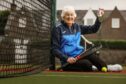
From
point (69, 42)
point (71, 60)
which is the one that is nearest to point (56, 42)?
point (69, 42)

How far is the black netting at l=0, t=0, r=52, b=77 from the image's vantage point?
20.5 feet

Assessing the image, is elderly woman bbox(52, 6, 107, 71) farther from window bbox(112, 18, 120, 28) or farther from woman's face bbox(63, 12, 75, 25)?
window bbox(112, 18, 120, 28)

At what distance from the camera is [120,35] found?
48.6 metres

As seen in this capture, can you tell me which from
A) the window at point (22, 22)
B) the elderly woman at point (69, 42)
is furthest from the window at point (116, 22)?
the window at point (22, 22)

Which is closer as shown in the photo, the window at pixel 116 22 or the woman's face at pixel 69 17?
the woman's face at pixel 69 17

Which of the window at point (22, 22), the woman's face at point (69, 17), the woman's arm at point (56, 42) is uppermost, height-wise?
the woman's face at point (69, 17)

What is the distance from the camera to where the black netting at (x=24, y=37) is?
6.24m

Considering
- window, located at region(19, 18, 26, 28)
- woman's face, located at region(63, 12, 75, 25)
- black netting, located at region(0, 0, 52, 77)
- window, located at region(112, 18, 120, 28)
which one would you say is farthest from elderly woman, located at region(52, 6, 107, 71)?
window, located at region(112, 18, 120, 28)

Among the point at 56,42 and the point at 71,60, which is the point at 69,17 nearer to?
the point at 56,42

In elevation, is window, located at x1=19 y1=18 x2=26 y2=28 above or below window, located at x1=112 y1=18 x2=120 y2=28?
below

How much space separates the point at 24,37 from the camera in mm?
6664

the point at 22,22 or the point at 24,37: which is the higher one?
the point at 22,22

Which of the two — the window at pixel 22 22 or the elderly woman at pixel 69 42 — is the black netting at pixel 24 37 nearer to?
the window at pixel 22 22

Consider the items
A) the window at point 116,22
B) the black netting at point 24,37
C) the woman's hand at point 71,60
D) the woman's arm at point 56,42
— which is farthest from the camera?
the window at point 116,22
